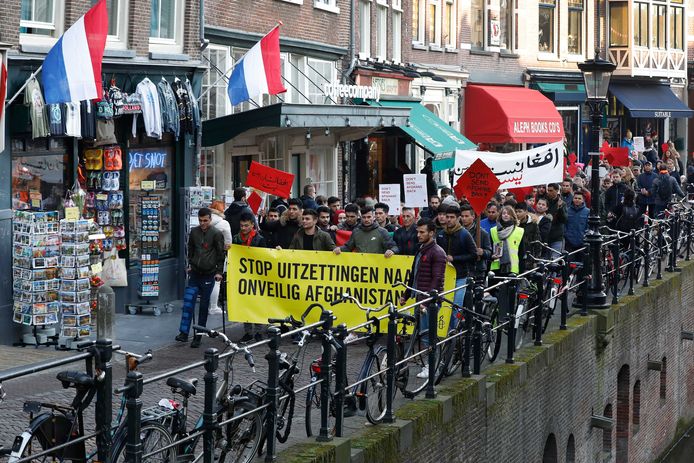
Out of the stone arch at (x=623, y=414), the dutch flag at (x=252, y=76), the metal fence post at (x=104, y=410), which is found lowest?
the stone arch at (x=623, y=414)

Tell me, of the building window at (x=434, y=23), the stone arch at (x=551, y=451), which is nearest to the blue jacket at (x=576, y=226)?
the stone arch at (x=551, y=451)

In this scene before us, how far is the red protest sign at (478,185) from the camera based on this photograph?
1595 centimetres

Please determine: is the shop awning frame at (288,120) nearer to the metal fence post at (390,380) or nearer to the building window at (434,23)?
the building window at (434,23)

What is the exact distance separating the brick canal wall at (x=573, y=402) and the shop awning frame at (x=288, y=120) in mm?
5987

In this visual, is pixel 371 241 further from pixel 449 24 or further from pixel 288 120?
pixel 449 24

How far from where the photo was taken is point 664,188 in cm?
2556

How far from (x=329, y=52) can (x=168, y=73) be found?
7.38 m

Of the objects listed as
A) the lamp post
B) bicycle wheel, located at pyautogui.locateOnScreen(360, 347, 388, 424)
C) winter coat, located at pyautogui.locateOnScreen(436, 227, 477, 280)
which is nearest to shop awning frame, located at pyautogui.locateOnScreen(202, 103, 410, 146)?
the lamp post

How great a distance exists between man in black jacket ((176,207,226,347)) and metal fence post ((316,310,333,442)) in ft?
19.6

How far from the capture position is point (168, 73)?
65.9ft

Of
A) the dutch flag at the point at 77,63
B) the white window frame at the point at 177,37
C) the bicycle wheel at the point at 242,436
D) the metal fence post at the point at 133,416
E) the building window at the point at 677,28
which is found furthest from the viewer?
the building window at the point at 677,28

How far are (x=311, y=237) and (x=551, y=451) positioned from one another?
149 inches

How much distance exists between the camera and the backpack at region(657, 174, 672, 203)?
2545 centimetres

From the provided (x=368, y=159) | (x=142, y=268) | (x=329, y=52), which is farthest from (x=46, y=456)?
(x=368, y=159)
